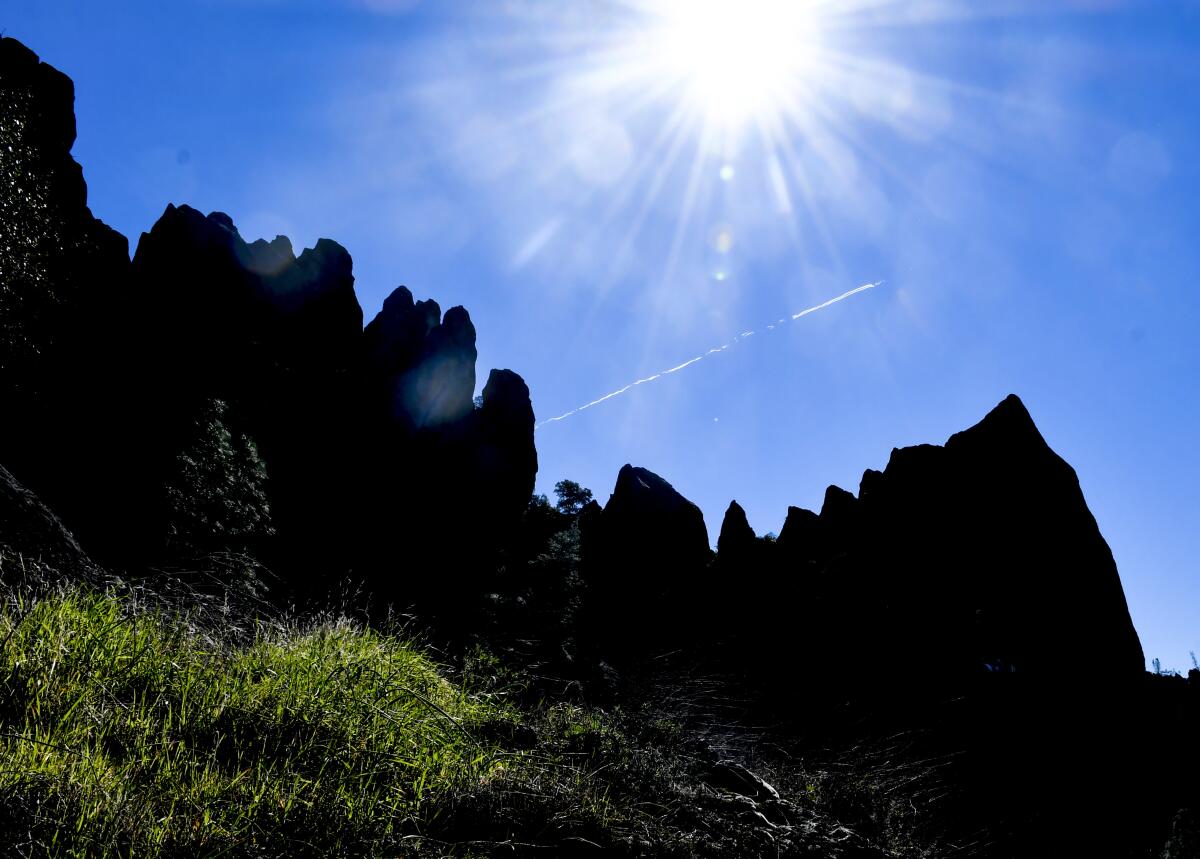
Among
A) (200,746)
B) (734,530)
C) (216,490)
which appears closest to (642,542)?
(734,530)

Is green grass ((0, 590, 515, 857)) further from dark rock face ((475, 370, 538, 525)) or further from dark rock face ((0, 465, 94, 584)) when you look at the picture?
dark rock face ((475, 370, 538, 525))

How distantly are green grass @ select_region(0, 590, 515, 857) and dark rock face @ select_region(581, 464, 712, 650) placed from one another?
1956cm

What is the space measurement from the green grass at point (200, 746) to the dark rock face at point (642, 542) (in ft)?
64.2

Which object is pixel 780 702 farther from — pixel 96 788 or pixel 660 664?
pixel 96 788

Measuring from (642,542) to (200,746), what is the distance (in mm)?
32096

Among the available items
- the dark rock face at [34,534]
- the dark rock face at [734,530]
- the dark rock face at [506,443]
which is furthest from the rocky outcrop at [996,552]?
the dark rock face at [506,443]

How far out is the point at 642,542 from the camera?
33.9 meters

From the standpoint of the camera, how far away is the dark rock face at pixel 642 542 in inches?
1117

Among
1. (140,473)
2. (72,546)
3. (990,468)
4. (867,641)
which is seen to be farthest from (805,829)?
(990,468)

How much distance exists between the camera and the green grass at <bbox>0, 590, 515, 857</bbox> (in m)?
1.86

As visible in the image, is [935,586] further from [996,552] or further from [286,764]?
[286,764]

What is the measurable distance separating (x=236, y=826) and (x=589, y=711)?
12.4 ft

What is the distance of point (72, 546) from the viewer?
3922 millimetres

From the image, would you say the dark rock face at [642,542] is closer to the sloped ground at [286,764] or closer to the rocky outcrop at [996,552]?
the rocky outcrop at [996,552]
